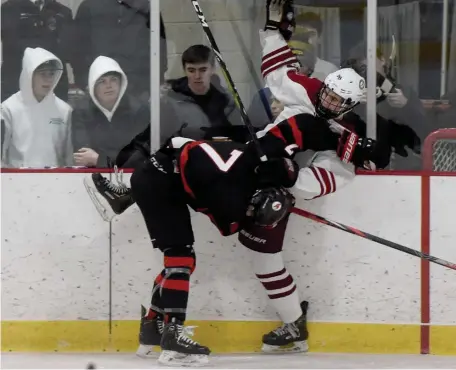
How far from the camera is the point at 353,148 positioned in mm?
3393

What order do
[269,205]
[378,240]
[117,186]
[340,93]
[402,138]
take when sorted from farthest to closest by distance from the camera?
[402,138]
[117,186]
[378,240]
[340,93]
[269,205]

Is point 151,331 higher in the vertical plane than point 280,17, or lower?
lower

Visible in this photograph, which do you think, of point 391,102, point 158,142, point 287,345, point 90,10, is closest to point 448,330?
point 287,345

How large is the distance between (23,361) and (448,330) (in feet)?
4.90

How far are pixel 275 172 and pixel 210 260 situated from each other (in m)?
0.51

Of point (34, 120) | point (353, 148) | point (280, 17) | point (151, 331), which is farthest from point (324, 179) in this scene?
point (34, 120)

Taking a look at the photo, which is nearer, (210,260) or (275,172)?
(275,172)

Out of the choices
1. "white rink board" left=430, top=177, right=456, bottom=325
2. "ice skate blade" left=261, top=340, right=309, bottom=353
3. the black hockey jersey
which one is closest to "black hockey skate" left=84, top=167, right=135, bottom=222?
the black hockey jersey

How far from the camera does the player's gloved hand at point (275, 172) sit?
10.8ft

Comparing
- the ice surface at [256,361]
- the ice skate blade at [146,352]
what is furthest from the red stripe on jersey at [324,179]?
the ice skate blade at [146,352]

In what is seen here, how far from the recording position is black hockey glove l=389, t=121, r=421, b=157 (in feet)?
12.0

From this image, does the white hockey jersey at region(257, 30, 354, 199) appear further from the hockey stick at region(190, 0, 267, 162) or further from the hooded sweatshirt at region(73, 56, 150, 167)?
the hooded sweatshirt at region(73, 56, 150, 167)

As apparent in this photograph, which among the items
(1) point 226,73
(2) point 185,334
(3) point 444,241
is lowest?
(2) point 185,334

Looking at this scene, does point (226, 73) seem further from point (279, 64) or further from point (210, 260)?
point (210, 260)
